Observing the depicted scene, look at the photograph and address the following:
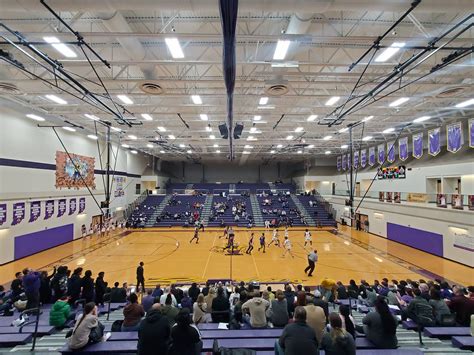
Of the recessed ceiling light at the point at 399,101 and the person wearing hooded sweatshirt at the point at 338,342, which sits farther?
the recessed ceiling light at the point at 399,101

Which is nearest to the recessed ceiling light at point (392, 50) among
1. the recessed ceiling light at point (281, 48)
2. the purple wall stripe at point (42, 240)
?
the recessed ceiling light at point (281, 48)

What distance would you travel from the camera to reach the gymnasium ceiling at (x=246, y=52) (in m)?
5.08

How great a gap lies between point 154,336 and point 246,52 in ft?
26.2

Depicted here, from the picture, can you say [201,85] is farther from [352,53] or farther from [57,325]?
[57,325]

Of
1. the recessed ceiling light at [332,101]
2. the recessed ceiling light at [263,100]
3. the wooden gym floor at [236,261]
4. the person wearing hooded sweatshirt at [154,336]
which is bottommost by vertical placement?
the wooden gym floor at [236,261]

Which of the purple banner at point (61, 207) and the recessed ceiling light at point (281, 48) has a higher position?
the recessed ceiling light at point (281, 48)

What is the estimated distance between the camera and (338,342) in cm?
315

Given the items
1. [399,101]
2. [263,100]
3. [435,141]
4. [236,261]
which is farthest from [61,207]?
[435,141]

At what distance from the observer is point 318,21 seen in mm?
7234

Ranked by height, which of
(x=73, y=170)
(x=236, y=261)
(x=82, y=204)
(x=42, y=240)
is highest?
(x=73, y=170)

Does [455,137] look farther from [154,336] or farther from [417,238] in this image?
[154,336]

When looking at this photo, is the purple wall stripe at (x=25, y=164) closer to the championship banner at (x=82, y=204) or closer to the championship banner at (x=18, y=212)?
the championship banner at (x=18, y=212)

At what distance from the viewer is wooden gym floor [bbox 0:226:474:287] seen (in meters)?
11.7

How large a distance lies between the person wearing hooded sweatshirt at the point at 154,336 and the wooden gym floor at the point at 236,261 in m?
7.77
